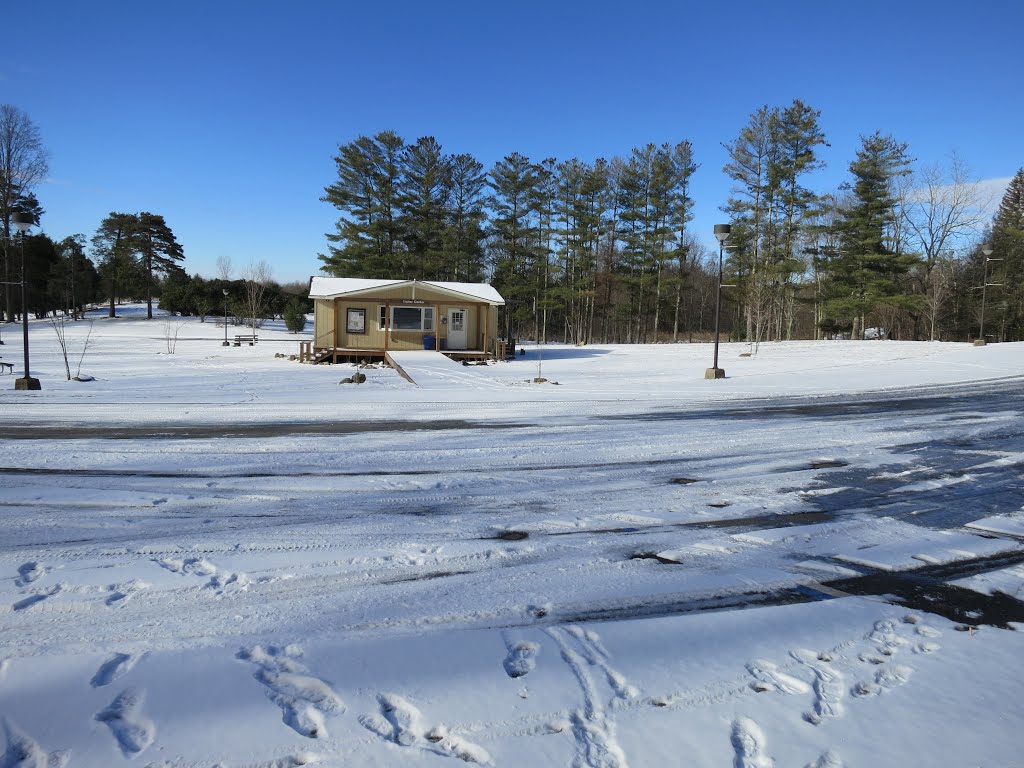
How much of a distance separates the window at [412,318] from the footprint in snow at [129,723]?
2496cm

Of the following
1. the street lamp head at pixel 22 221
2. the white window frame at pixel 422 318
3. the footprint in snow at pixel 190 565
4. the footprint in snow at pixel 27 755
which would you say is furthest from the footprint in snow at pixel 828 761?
the white window frame at pixel 422 318

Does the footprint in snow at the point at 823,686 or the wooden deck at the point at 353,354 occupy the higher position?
the wooden deck at the point at 353,354

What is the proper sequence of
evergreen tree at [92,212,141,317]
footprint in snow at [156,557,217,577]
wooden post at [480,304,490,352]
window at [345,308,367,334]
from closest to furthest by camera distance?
footprint in snow at [156,557,217,577], window at [345,308,367,334], wooden post at [480,304,490,352], evergreen tree at [92,212,141,317]

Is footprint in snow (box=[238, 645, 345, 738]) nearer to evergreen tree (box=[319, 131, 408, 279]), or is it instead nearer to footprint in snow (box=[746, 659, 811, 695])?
footprint in snow (box=[746, 659, 811, 695])

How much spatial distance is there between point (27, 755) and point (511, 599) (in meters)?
1.92

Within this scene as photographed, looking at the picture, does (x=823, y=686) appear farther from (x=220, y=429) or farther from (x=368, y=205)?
(x=368, y=205)

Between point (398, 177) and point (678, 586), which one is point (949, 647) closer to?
point (678, 586)

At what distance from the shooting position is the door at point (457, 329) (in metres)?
27.3

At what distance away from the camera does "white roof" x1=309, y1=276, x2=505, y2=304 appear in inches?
1005

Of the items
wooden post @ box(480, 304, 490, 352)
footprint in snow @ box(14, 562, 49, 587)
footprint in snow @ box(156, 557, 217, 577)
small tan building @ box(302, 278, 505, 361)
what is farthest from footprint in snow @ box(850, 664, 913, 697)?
wooden post @ box(480, 304, 490, 352)

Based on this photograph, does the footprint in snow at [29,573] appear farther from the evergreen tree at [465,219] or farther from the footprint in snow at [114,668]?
the evergreen tree at [465,219]

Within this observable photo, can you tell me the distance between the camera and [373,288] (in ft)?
83.8

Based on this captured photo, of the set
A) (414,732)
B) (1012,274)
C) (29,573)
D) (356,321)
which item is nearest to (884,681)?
(414,732)

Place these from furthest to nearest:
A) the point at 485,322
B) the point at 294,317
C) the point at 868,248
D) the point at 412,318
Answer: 1. the point at 294,317
2. the point at 868,248
3. the point at 485,322
4. the point at 412,318
